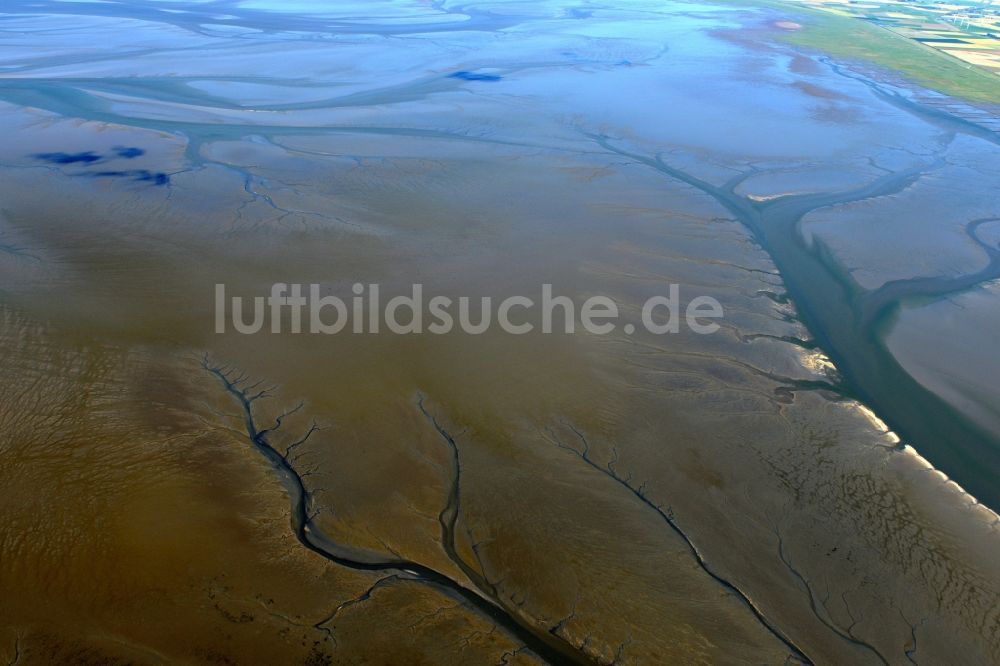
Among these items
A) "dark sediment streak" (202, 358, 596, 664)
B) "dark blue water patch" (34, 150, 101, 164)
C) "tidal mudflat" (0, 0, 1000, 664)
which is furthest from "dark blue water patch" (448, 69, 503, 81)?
"dark sediment streak" (202, 358, 596, 664)

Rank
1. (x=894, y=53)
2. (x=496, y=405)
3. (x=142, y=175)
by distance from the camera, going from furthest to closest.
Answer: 1. (x=894, y=53)
2. (x=142, y=175)
3. (x=496, y=405)

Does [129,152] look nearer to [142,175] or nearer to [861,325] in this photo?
[142,175]

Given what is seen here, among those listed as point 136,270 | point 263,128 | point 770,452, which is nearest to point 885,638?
point 770,452

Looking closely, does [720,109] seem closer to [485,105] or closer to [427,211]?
[485,105]

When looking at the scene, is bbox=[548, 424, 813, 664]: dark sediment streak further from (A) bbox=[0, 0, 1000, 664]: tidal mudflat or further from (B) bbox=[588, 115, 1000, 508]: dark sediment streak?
(B) bbox=[588, 115, 1000, 508]: dark sediment streak

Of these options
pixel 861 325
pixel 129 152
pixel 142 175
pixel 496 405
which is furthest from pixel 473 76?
pixel 496 405

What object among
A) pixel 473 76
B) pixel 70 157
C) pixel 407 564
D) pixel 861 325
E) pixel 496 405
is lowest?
pixel 407 564
